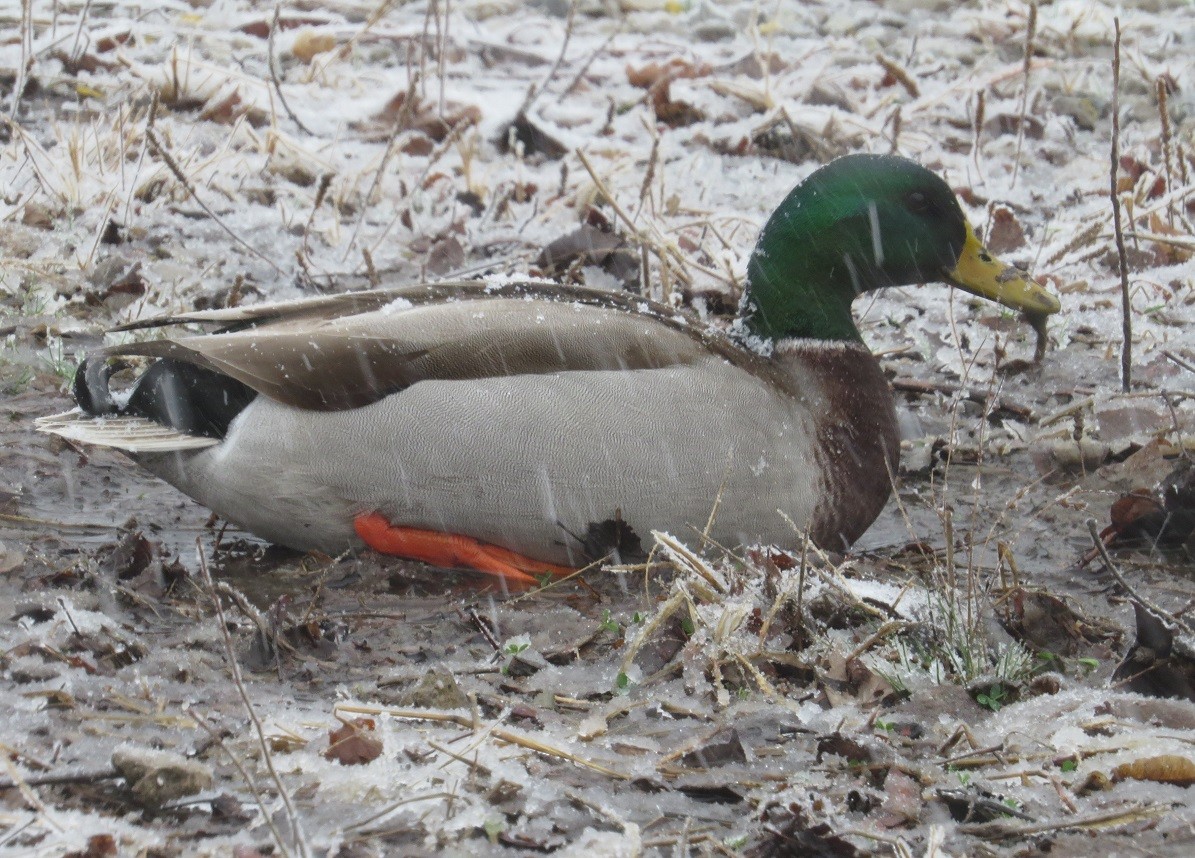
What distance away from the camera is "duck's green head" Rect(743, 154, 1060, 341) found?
4324 mm

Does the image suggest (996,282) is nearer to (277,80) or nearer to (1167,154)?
(1167,154)

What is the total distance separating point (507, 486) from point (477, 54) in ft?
19.7

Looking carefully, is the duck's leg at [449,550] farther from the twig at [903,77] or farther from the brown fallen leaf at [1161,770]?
the twig at [903,77]

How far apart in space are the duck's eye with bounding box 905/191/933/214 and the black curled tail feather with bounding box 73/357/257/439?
6.59 feet

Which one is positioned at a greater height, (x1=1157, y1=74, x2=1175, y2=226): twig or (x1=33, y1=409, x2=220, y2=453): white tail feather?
(x1=1157, y1=74, x2=1175, y2=226): twig

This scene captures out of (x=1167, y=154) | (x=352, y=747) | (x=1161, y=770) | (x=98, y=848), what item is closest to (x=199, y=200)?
(x=352, y=747)

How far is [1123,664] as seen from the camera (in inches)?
113

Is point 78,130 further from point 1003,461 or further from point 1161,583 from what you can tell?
point 1161,583

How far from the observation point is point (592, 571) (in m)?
3.86

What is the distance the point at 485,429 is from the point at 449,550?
0.37 m

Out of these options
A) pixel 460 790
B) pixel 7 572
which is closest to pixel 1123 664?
pixel 460 790

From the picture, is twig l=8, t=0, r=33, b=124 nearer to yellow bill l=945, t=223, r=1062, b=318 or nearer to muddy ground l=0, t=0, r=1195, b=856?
muddy ground l=0, t=0, r=1195, b=856

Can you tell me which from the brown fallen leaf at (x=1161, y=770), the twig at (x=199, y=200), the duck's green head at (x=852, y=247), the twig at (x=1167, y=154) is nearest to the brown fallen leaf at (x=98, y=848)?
the brown fallen leaf at (x=1161, y=770)

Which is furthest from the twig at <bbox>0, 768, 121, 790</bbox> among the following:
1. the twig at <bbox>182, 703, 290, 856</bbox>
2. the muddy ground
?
the twig at <bbox>182, 703, 290, 856</bbox>
